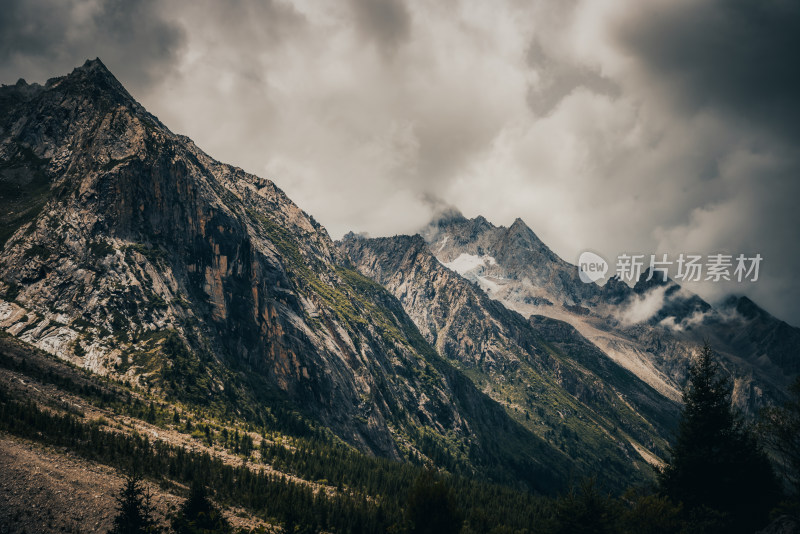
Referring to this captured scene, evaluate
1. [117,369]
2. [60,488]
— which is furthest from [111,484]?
[117,369]

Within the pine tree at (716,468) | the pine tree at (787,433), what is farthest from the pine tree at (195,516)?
the pine tree at (787,433)

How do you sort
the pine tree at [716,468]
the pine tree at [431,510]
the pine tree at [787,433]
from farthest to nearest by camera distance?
the pine tree at [431,510]
the pine tree at [716,468]
the pine tree at [787,433]

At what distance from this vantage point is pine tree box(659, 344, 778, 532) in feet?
154

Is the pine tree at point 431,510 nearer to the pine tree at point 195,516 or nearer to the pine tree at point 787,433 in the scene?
the pine tree at point 787,433

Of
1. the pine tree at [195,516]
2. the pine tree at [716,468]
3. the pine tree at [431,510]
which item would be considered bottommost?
the pine tree at [195,516]

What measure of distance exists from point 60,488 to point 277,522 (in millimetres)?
44055

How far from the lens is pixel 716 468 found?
50188mm

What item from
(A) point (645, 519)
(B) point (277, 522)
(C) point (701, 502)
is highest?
(C) point (701, 502)

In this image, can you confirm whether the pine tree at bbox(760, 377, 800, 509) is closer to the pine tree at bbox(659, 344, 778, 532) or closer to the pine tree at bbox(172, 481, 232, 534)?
the pine tree at bbox(659, 344, 778, 532)

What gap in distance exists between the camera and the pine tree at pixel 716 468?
4703 cm

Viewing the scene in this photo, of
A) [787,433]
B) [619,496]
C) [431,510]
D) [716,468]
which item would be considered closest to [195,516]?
[431,510]

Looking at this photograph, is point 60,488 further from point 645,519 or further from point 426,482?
point 645,519

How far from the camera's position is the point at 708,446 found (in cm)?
5122

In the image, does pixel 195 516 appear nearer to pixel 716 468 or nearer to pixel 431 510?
pixel 431 510
